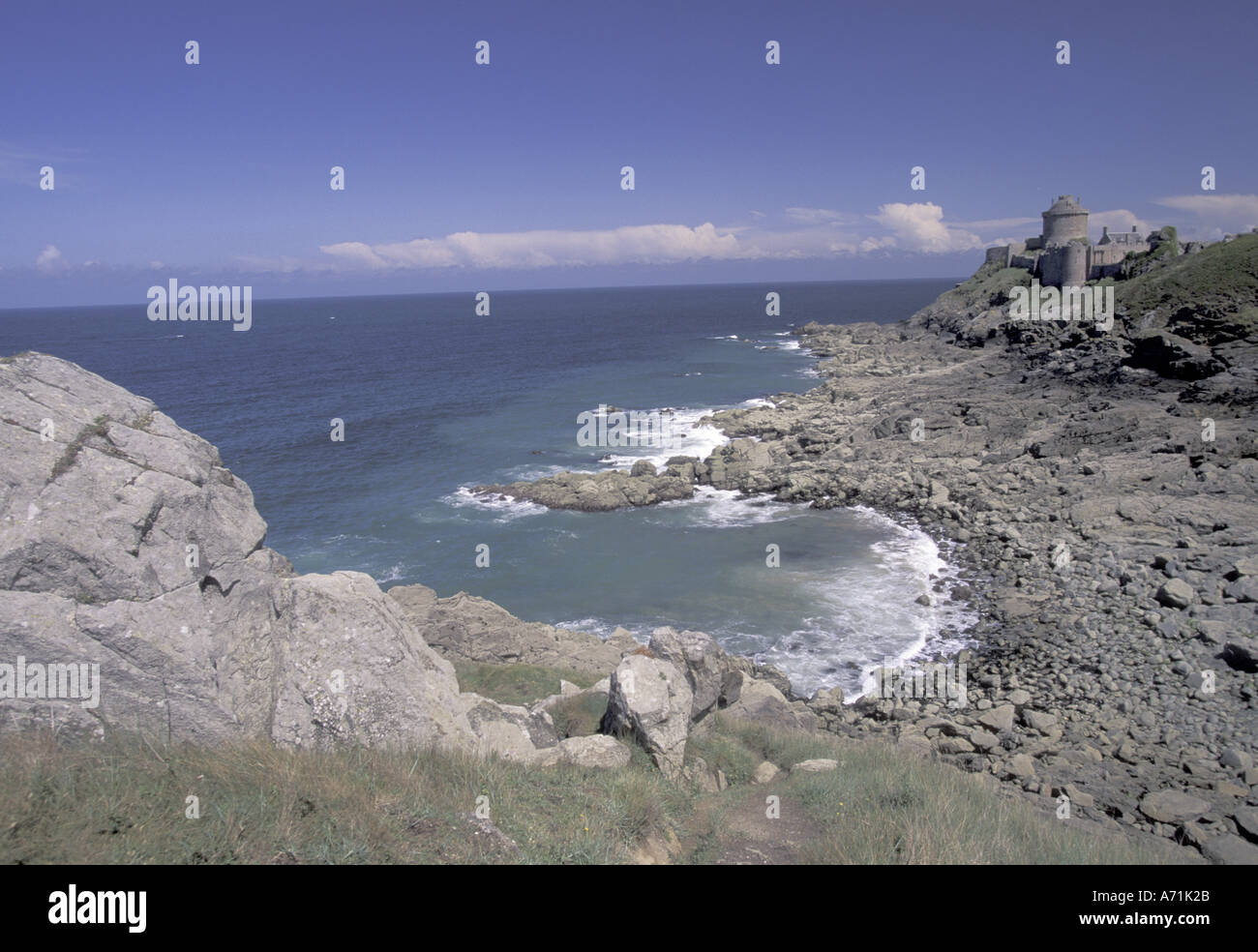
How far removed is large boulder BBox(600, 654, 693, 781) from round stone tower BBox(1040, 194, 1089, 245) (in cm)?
6983

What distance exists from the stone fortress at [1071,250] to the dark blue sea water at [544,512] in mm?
23131

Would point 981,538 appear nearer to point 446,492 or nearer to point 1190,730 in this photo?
point 1190,730

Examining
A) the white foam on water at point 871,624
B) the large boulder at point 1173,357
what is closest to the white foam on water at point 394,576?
the white foam on water at point 871,624

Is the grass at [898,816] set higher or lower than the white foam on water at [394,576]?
higher

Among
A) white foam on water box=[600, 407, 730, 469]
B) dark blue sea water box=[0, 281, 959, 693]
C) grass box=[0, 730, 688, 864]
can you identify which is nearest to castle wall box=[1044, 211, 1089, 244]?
dark blue sea water box=[0, 281, 959, 693]

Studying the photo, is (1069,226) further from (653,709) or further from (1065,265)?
(653,709)

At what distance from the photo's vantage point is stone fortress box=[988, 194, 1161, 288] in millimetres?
55219

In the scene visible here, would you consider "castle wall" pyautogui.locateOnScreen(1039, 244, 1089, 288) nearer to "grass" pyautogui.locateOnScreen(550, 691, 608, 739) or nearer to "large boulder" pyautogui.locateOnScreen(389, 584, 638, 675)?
"large boulder" pyautogui.locateOnScreen(389, 584, 638, 675)

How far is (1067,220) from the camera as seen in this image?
65.3 m

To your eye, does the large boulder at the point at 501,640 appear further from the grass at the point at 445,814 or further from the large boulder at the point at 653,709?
the grass at the point at 445,814

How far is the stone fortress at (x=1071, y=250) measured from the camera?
5522cm

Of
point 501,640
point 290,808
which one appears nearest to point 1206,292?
point 501,640

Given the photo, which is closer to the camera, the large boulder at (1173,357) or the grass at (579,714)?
the grass at (579,714)
